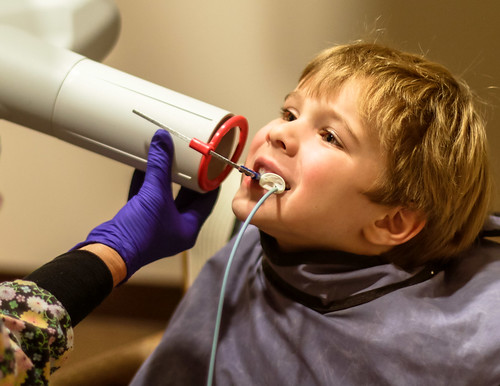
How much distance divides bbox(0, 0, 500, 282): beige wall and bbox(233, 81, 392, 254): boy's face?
18.8 inches

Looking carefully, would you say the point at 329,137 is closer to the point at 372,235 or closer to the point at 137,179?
the point at 372,235

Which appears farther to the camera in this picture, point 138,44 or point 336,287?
point 138,44

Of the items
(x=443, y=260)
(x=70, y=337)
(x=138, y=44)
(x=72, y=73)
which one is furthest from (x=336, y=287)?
(x=138, y=44)

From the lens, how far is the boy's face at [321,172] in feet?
2.88

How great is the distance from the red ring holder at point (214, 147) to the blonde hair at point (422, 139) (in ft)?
0.49

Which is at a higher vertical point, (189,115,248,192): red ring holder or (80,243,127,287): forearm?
(189,115,248,192): red ring holder

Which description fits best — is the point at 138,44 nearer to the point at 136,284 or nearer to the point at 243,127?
the point at 243,127

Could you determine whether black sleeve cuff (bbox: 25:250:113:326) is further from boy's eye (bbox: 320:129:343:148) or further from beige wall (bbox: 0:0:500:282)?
beige wall (bbox: 0:0:500:282)

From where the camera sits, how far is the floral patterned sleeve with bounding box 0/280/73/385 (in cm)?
62

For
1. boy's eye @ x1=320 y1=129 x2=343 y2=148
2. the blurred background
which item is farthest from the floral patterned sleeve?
the blurred background

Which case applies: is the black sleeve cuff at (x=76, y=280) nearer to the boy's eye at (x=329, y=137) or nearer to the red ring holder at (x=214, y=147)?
the red ring holder at (x=214, y=147)

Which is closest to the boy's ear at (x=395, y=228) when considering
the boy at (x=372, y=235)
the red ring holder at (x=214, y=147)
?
the boy at (x=372, y=235)

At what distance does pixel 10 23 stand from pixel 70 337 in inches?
24.4

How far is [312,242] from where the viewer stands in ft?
3.19
